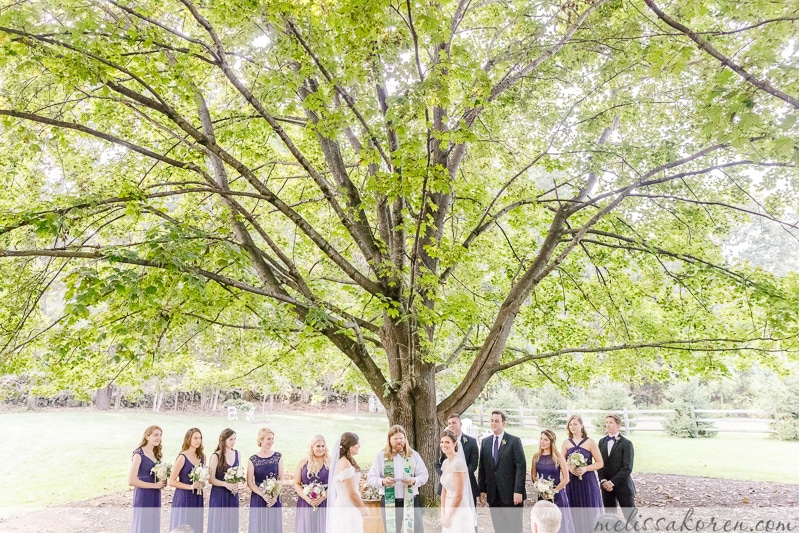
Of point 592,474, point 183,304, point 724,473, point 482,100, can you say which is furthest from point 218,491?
point 724,473

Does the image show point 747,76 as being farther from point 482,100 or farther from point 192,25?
point 192,25

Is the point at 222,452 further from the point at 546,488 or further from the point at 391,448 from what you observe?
the point at 546,488

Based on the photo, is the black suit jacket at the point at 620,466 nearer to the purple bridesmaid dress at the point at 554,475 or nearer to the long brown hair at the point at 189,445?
the purple bridesmaid dress at the point at 554,475

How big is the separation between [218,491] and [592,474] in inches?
178

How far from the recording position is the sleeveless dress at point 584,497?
582 cm

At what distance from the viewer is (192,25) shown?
297 inches

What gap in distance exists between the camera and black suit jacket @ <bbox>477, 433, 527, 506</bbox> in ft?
19.2

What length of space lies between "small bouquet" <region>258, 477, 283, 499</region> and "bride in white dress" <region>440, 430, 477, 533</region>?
6.34 feet

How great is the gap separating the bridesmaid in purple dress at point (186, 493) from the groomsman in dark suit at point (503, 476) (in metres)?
3.44

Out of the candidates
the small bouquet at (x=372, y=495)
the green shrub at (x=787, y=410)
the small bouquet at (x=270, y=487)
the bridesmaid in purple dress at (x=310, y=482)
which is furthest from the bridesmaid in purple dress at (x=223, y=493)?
the green shrub at (x=787, y=410)

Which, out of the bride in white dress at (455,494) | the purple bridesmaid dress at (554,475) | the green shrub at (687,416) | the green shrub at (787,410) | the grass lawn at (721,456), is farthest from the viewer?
the green shrub at (687,416)

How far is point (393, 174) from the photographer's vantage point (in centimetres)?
484

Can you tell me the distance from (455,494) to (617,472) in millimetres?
2386

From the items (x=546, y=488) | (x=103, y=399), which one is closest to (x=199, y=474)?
(x=546, y=488)
